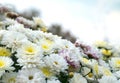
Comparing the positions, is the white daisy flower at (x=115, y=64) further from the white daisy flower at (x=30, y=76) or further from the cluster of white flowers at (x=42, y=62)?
the white daisy flower at (x=30, y=76)

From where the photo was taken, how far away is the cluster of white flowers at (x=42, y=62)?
2436 millimetres

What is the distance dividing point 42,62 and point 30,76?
106mm

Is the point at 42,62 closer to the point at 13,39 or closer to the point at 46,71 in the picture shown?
the point at 46,71

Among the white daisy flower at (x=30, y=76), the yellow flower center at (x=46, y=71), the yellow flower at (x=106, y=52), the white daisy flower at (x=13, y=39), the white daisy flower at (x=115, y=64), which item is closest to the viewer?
the white daisy flower at (x=30, y=76)

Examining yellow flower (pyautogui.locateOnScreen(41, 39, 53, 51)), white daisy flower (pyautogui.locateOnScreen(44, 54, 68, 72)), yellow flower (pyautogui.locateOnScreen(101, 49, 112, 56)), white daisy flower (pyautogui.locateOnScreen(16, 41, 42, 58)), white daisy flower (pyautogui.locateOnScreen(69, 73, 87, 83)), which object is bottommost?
white daisy flower (pyautogui.locateOnScreen(69, 73, 87, 83))

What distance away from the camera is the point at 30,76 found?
2428 millimetres

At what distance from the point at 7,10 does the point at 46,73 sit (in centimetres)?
168

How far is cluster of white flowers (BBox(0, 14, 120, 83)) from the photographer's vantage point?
2436 millimetres

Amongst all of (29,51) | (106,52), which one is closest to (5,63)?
(29,51)

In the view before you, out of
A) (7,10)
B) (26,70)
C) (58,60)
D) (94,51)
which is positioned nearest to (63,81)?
(58,60)

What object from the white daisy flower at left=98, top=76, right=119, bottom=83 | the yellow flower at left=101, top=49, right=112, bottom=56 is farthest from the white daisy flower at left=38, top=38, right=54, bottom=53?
the yellow flower at left=101, top=49, right=112, bottom=56

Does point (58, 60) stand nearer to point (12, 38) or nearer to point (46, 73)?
point (46, 73)

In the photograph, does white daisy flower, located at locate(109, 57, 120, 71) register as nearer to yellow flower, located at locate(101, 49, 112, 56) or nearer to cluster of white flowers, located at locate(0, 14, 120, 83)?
cluster of white flowers, located at locate(0, 14, 120, 83)

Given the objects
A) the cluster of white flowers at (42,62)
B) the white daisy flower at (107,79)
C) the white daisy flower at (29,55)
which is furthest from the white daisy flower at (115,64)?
the white daisy flower at (29,55)
